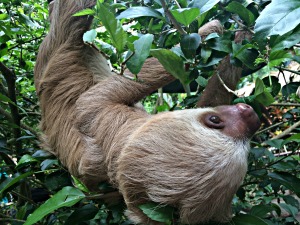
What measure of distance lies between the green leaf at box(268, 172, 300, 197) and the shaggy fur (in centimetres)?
56

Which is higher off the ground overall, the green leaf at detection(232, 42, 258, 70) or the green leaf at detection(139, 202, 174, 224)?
the green leaf at detection(232, 42, 258, 70)

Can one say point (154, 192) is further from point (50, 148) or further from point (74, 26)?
point (74, 26)

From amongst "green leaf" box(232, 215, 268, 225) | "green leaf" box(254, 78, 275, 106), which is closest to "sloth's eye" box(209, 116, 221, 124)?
"green leaf" box(254, 78, 275, 106)

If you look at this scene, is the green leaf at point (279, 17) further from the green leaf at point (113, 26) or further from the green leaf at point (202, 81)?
the green leaf at point (202, 81)

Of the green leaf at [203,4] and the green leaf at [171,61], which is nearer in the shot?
the green leaf at [203,4]

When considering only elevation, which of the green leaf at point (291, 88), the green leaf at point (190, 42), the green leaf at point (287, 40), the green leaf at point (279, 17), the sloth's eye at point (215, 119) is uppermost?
the green leaf at point (279, 17)

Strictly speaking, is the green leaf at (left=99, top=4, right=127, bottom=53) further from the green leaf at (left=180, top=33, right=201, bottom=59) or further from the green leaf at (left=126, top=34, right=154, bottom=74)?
the green leaf at (left=180, top=33, right=201, bottom=59)

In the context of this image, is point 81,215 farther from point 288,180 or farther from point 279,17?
point 279,17

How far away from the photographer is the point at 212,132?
3006mm

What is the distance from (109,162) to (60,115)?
1016 millimetres

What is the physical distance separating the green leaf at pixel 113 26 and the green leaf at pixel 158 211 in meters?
1.18

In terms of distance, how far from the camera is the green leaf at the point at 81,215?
3.22 meters

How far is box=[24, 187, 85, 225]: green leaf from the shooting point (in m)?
2.60

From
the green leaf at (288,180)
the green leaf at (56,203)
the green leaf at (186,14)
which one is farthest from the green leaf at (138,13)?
the green leaf at (288,180)
